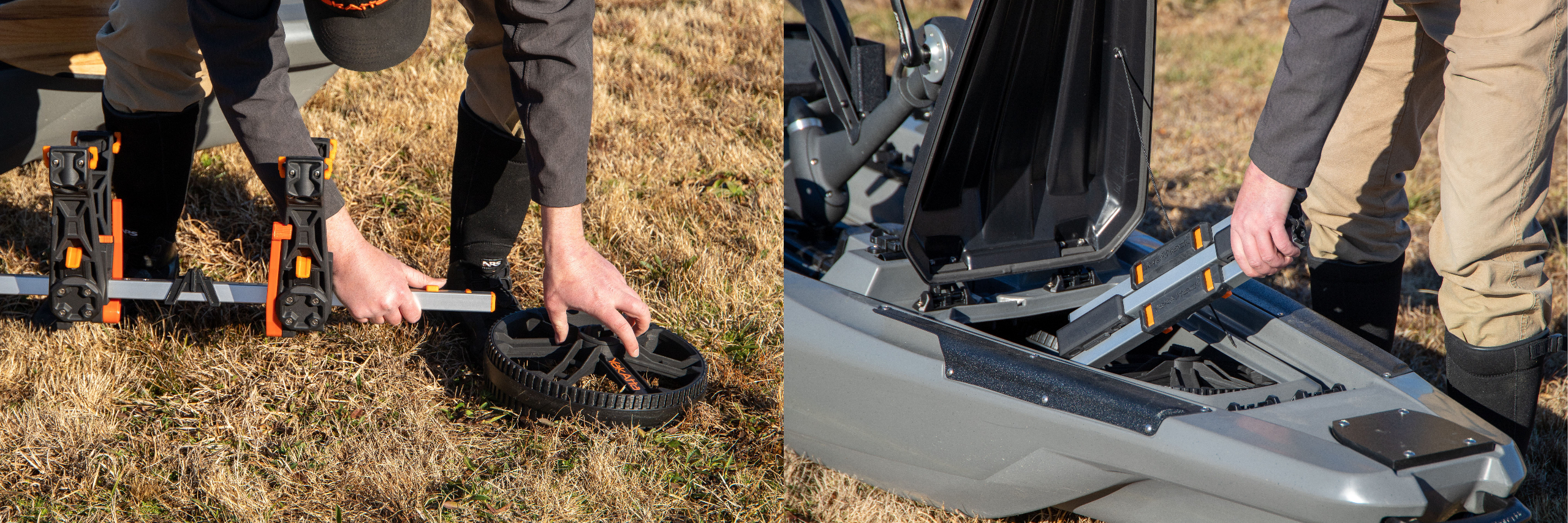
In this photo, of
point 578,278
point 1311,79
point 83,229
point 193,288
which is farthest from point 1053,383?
point 83,229

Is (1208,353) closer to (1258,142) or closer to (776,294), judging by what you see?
(1258,142)

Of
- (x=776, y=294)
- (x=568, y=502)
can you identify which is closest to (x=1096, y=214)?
(x=776, y=294)

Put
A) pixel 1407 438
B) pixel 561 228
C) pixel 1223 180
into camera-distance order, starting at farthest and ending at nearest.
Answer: pixel 1223 180, pixel 561 228, pixel 1407 438

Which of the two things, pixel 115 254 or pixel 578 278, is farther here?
pixel 115 254

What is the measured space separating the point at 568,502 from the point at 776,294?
3.01 feet

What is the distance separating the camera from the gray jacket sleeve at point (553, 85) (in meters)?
1.68

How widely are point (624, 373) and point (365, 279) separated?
0.64m

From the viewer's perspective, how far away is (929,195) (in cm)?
228

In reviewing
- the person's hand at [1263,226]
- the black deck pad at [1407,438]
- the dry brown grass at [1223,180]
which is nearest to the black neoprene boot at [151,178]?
the dry brown grass at [1223,180]

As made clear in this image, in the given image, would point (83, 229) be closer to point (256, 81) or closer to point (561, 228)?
point (256, 81)

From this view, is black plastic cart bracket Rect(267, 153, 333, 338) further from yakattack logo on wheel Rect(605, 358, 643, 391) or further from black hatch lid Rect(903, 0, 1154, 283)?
black hatch lid Rect(903, 0, 1154, 283)

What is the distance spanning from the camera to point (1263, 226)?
5.72ft

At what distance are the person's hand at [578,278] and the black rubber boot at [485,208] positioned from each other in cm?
61

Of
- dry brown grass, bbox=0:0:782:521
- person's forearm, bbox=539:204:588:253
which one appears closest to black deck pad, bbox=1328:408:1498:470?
dry brown grass, bbox=0:0:782:521
